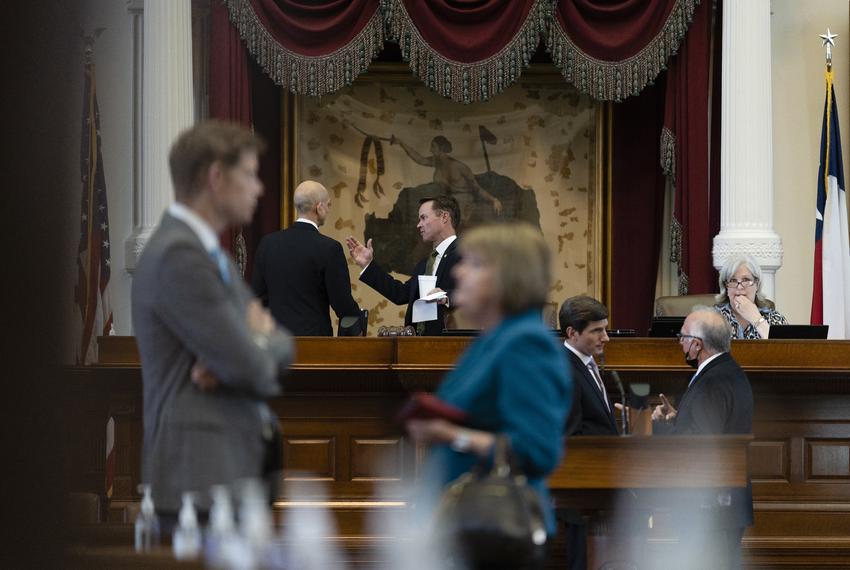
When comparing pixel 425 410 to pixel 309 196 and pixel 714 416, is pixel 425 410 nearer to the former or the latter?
pixel 714 416

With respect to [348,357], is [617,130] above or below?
above

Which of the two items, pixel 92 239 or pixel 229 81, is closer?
pixel 92 239

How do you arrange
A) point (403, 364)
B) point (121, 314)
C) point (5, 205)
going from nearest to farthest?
point (5, 205), point (403, 364), point (121, 314)

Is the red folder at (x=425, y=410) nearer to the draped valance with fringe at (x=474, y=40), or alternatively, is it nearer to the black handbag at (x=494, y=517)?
the black handbag at (x=494, y=517)

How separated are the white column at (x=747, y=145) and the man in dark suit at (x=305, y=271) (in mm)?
3164

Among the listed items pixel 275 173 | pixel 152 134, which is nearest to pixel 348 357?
pixel 152 134

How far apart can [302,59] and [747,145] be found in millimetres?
3068

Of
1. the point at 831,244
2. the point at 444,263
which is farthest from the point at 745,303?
the point at 831,244

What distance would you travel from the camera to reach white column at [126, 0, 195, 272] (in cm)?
811

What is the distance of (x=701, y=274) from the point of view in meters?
8.48

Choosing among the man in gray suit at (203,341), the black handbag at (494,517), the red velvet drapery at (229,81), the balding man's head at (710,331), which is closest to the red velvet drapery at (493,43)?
the red velvet drapery at (229,81)

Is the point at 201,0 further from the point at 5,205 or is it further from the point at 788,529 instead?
the point at 5,205

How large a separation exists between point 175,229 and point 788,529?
15.4 ft

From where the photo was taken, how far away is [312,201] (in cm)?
618
